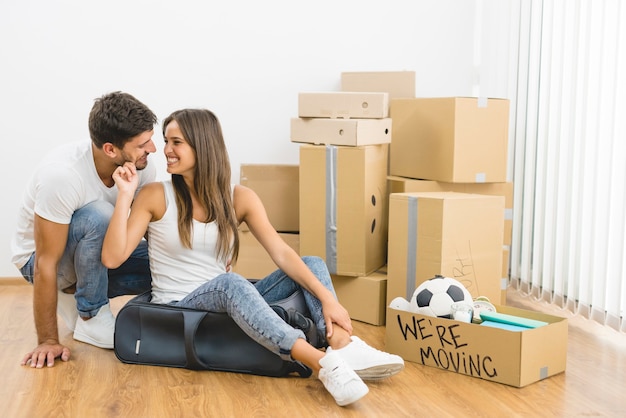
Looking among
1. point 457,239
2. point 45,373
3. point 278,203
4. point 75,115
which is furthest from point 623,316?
point 75,115

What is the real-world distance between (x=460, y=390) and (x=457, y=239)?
613mm

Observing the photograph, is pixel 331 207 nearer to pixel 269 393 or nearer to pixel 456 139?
pixel 456 139

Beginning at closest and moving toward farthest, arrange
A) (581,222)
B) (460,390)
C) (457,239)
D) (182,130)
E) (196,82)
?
(460,390) → (182,130) → (457,239) → (581,222) → (196,82)

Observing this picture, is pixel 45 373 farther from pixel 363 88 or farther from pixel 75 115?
pixel 363 88

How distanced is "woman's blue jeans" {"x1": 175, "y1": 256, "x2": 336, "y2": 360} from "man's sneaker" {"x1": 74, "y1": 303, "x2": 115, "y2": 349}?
352mm

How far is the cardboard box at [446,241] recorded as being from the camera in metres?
2.62

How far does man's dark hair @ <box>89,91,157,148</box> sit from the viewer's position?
7.63ft

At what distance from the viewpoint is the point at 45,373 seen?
2311 millimetres

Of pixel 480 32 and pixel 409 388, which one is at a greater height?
pixel 480 32

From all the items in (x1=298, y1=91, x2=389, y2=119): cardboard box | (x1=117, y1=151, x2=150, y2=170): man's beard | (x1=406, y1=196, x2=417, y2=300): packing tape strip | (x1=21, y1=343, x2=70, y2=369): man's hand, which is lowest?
(x1=21, y1=343, x2=70, y2=369): man's hand

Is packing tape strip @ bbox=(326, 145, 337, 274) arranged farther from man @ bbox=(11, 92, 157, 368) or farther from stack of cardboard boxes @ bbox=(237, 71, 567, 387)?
man @ bbox=(11, 92, 157, 368)

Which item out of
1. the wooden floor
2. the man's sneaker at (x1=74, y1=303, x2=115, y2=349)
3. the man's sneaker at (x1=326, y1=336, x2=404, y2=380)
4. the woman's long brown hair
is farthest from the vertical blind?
the man's sneaker at (x1=74, y1=303, x2=115, y2=349)

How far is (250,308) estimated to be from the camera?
217 centimetres

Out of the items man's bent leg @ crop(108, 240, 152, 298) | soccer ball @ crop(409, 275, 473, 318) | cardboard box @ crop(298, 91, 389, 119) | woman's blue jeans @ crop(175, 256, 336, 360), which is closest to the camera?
woman's blue jeans @ crop(175, 256, 336, 360)
